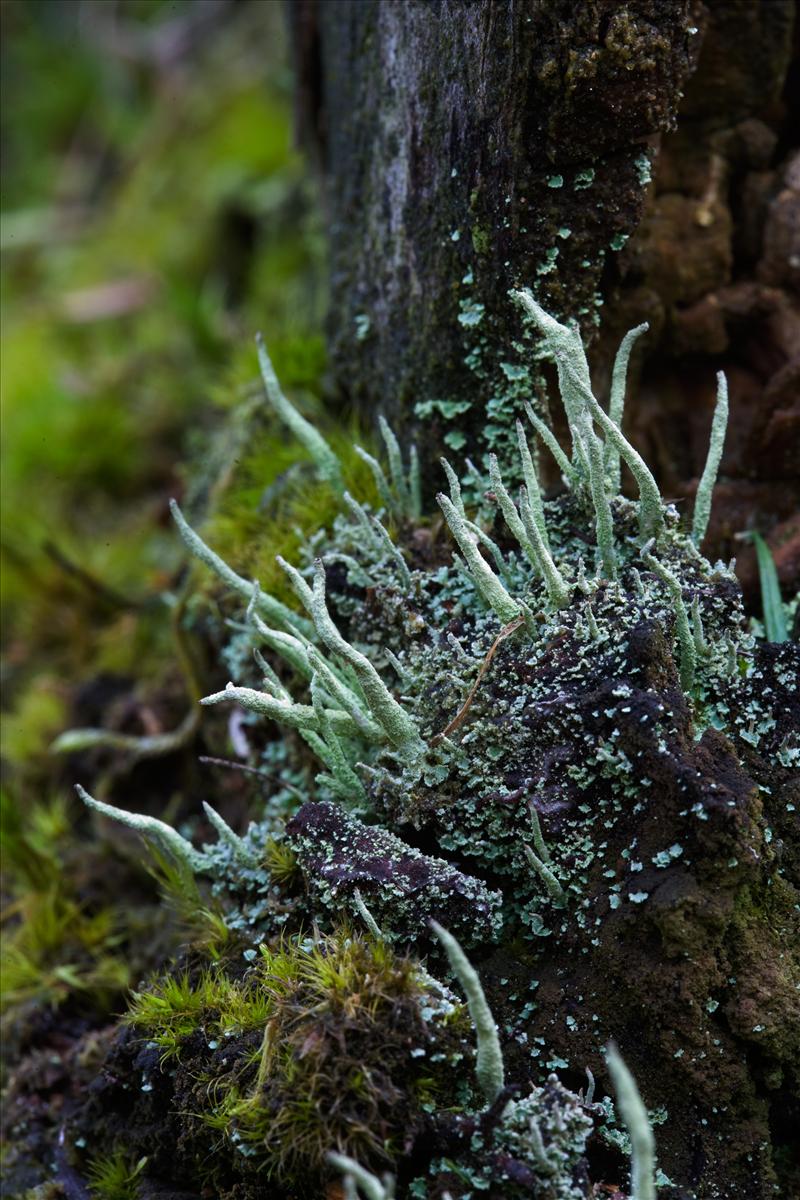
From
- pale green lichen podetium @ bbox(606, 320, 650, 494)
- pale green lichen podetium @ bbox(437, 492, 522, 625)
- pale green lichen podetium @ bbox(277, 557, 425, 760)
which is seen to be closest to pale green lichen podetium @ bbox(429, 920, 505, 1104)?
pale green lichen podetium @ bbox(277, 557, 425, 760)

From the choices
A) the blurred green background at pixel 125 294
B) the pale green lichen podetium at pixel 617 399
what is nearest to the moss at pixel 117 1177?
the blurred green background at pixel 125 294

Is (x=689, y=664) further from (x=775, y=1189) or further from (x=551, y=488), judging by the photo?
(x=775, y=1189)

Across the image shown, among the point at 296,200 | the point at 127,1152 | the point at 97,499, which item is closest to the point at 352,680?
the point at 127,1152

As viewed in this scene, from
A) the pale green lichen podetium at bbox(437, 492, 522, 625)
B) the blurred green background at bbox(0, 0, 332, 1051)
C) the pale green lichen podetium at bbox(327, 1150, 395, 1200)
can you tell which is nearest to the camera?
the pale green lichen podetium at bbox(327, 1150, 395, 1200)

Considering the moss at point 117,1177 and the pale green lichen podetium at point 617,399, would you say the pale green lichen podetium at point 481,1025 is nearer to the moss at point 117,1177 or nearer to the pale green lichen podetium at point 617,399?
the moss at point 117,1177

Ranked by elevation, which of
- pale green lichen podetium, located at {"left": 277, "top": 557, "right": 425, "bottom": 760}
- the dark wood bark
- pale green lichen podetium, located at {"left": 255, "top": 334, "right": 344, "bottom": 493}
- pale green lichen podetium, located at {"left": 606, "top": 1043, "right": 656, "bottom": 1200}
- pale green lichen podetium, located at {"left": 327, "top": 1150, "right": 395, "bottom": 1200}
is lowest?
pale green lichen podetium, located at {"left": 327, "top": 1150, "right": 395, "bottom": 1200}

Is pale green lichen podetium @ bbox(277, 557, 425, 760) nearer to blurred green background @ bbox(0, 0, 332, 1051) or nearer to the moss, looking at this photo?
blurred green background @ bbox(0, 0, 332, 1051)

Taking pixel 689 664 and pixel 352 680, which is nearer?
pixel 689 664

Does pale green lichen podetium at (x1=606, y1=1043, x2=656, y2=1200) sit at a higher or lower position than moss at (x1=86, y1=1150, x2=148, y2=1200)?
higher
